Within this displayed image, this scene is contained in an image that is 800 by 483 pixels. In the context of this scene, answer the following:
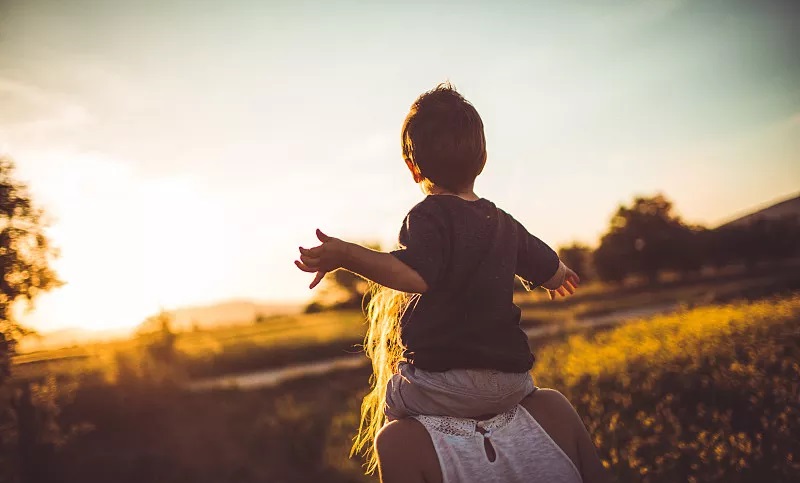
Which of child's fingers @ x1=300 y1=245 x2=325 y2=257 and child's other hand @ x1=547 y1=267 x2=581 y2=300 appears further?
Result: child's other hand @ x1=547 y1=267 x2=581 y2=300

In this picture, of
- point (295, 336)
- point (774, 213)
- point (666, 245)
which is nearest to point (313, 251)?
point (295, 336)

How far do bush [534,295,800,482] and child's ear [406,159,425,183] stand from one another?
4.28 metres

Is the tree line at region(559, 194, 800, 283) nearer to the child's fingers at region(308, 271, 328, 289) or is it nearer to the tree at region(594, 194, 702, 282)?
the tree at region(594, 194, 702, 282)

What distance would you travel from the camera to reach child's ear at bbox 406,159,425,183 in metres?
2.25

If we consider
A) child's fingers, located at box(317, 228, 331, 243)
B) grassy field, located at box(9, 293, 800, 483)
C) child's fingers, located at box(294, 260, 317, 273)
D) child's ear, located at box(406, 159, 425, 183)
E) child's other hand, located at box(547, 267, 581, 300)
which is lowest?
grassy field, located at box(9, 293, 800, 483)

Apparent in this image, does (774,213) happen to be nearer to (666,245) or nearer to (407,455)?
(666,245)

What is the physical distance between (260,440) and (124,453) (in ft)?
9.85

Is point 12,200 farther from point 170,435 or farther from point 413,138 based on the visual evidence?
point 170,435

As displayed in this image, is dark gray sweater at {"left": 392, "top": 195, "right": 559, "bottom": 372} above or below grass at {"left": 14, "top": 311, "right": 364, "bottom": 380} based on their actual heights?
above

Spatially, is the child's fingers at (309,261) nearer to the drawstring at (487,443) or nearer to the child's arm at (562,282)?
the drawstring at (487,443)

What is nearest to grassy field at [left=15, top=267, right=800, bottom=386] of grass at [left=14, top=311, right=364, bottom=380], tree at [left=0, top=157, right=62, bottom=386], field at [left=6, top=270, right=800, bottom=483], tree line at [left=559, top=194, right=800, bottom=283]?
grass at [left=14, top=311, right=364, bottom=380]

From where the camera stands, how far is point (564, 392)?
9414mm

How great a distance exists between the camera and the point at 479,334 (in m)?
2.07

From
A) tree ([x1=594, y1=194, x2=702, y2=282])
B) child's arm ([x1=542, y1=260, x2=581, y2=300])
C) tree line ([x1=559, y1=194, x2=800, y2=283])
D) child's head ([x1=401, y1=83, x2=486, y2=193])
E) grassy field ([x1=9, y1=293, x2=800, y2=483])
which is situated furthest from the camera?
tree ([x1=594, y1=194, x2=702, y2=282])
